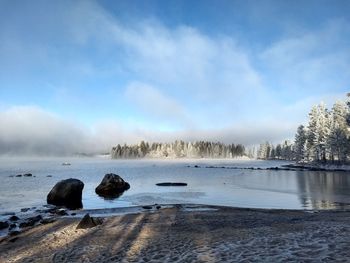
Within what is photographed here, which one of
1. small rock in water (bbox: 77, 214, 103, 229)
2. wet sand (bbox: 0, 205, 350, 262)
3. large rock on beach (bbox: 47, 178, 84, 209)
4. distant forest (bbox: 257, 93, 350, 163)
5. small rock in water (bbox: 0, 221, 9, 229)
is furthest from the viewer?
distant forest (bbox: 257, 93, 350, 163)

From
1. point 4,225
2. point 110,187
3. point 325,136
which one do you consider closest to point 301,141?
point 325,136

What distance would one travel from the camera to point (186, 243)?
14.9 m

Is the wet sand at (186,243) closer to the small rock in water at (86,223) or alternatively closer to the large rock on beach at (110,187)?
the small rock in water at (86,223)

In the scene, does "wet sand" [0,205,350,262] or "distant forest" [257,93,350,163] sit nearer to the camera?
"wet sand" [0,205,350,262]

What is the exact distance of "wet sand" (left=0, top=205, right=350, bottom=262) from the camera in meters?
12.2

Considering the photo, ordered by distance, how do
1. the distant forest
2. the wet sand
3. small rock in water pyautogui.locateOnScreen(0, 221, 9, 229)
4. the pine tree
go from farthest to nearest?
1. the pine tree
2. the distant forest
3. small rock in water pyautogui.locateOnScreen(0, 221, 9, 229)
4. the wet sand

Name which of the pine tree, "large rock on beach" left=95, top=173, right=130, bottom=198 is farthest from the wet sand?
the pine tree

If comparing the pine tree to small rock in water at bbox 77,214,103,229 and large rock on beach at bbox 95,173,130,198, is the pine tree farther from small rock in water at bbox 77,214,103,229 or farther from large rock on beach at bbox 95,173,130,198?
small rock in water at bbox 77,214,103,229

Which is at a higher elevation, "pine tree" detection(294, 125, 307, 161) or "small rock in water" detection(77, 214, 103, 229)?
"pine tree" detection(294, 125, 307, 161)

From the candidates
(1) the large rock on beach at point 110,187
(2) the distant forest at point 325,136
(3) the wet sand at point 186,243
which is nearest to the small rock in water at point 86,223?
(3) the wet sand at point 186,243

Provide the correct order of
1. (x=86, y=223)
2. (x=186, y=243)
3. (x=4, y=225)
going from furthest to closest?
(x=4, y=225) → (x=86, y=223) → (x=186, y=243)

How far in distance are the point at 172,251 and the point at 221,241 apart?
93.5 inches

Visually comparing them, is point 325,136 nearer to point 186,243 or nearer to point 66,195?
point 66,195

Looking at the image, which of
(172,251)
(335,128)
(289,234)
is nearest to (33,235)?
(172,251)
